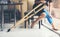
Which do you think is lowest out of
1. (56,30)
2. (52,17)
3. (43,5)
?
(56,30)

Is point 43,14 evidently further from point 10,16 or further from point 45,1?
point 10,16

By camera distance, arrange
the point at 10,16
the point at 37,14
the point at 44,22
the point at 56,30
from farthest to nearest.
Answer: the point at 10,16, the point at 44,22, the point at 37,14, the point at 56,30

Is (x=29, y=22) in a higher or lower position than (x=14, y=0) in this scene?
lower

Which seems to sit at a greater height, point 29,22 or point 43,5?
point 43,5

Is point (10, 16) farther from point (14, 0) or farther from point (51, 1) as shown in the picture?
point (51, 1)

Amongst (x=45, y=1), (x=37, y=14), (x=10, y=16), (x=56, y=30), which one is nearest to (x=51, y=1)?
(x=45, y=1)

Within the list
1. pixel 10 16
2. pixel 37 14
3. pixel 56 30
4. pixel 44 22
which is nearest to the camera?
pixel 56 30

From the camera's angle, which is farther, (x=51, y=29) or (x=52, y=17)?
(x=52, y=17)

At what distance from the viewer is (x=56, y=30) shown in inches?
186

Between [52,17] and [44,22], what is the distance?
35 centimetres

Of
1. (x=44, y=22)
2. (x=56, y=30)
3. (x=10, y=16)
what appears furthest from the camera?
(x=10, y=16)

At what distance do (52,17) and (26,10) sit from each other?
2.82 ft

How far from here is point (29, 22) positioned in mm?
5258

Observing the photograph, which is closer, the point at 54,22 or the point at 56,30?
the point at 56,30
